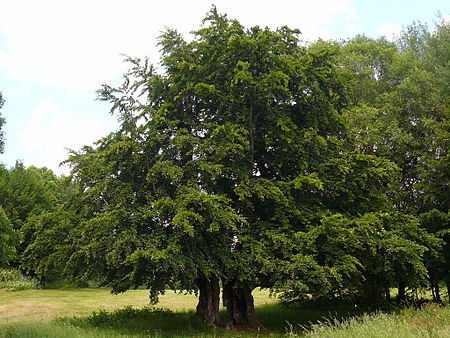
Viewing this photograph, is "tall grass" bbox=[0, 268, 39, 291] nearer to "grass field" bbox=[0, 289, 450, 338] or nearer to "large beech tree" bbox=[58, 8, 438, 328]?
"grass field" bbox=[0, 289, 450, 338]

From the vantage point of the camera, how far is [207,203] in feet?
40.6

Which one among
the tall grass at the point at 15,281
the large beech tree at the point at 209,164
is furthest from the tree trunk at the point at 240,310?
the tall grass at the point at 15,281

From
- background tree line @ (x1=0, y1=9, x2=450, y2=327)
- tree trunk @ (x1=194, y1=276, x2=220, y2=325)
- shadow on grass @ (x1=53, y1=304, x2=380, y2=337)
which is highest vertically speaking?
background tree line @ (x1=0, y1=9, x2=450, y2=327)

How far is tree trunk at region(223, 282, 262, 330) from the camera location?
49.8ft

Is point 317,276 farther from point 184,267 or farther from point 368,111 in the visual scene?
point 368,111

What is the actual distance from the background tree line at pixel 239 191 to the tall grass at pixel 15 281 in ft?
67.8

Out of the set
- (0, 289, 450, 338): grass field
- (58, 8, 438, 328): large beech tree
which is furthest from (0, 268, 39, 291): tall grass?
(58, 8, 438, 328): large beech tree

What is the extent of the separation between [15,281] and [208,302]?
26675 mm

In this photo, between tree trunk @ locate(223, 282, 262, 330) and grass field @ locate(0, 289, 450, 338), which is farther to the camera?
tree trunk @ locate(223, 282, 262, 330)

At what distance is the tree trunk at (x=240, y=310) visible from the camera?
49.8ft

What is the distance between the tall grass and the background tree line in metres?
20.7

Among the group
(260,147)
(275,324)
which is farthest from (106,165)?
(275,324)

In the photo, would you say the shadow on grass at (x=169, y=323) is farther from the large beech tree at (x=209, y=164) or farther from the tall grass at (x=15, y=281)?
the tall grass at (x=15, y=281)

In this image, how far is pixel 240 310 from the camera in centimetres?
1550
